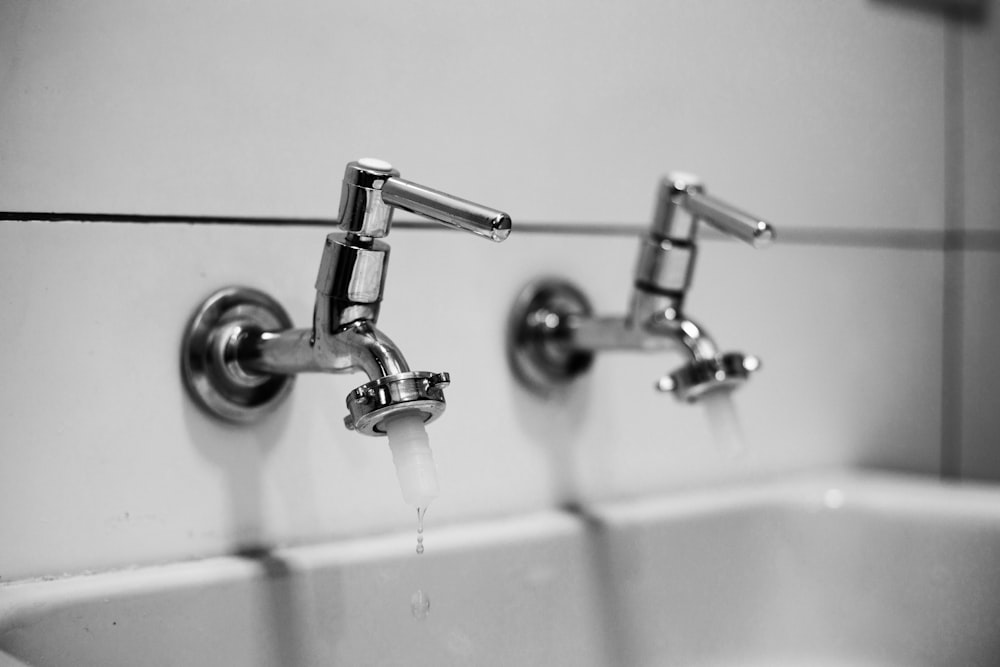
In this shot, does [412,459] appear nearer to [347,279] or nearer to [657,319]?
[347,279]

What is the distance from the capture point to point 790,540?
0.69m

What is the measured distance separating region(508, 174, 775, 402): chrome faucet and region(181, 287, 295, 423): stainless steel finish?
0.17 m

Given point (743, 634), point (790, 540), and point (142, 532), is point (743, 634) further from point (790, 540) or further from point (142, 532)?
point (142, 532)

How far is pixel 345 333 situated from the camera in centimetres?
46

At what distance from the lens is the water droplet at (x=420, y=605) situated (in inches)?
20.9

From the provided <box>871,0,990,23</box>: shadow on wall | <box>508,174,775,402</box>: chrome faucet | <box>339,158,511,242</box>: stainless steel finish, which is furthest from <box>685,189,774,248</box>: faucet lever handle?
<box>871,0,990,23</box>: shadow on wall

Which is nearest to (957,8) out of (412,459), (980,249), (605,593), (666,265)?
(980,249)

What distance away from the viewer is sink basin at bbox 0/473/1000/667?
1.51 ft

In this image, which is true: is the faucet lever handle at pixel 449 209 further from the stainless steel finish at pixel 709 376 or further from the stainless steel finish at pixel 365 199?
the stainless steel finish at pixel 709 376

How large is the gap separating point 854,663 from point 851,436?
209 millimetres

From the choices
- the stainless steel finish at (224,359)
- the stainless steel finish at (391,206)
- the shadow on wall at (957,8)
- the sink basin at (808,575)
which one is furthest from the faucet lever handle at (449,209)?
the shadow on wall at (957,8)

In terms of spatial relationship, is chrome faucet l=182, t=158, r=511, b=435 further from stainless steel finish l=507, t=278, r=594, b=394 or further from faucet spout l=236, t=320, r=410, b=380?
stainless steel finish l=507, t=278, r=594, b=394

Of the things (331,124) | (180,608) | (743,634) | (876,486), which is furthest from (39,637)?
(876,486)

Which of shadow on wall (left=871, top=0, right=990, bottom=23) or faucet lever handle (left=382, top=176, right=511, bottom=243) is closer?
faucet lever handle (left=382, top=176, right=511, bottom=243)
